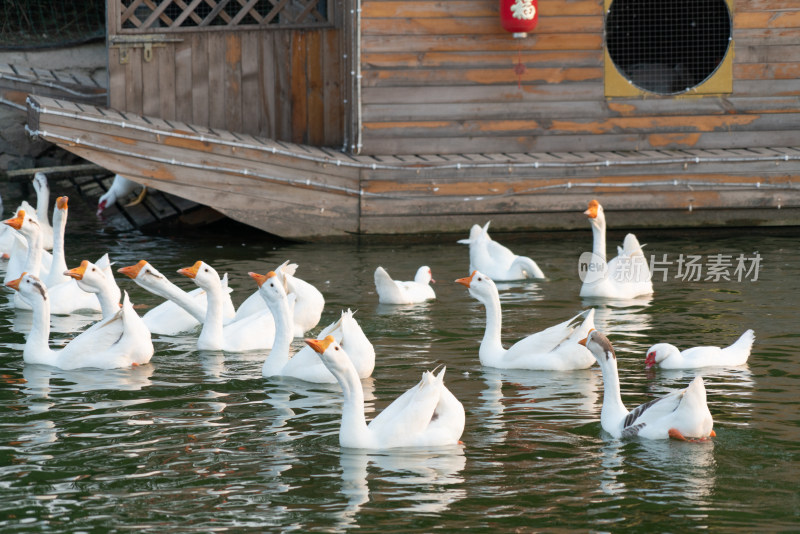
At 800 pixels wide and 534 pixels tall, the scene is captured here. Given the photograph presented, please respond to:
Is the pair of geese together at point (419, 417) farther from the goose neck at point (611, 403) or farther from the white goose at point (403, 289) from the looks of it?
the white goose at point (403, 289)

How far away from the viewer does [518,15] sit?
1301 cm

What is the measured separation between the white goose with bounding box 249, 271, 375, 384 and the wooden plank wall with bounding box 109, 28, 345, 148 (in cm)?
630

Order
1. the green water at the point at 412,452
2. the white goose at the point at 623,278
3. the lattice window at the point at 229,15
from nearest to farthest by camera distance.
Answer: the green water at the point at 412,452, the white goose at the point at 623,278, the lattice window at the point at 229,15

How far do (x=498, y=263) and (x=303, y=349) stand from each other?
12.9ft

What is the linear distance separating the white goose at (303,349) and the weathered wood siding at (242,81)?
630 cm

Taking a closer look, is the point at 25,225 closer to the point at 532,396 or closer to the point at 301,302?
the point at 301,302

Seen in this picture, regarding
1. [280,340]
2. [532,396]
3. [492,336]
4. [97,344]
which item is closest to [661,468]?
[532,396]

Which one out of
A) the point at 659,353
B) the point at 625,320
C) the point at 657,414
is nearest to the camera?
the point at 657,414

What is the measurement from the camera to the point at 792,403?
6973 millimetres

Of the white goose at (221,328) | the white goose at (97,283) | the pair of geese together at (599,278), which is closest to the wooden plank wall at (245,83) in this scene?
the pair of geese together at (599,278)

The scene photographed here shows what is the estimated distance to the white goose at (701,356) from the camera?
780 cm

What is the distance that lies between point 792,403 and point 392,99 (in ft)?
24.5

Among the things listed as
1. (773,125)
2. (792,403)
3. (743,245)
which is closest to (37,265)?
(792,403)

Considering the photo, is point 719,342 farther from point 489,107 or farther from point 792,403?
point 489,107
